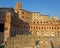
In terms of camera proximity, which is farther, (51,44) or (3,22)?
(3,22)

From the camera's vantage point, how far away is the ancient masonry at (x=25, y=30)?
36.7m

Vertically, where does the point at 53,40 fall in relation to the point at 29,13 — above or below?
below

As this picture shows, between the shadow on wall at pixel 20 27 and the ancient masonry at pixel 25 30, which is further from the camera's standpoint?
the shadow on wall at pixel 20 27

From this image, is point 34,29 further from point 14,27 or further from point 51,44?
point 51,44

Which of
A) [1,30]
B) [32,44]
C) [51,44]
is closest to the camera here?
[32,44]

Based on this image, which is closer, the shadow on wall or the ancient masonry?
the ancient masonry

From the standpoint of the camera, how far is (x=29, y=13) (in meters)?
78.3

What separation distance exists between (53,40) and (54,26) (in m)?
21.5

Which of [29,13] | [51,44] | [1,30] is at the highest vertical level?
[29,13]

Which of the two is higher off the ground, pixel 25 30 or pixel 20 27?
pixel 20 27

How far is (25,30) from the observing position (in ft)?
221

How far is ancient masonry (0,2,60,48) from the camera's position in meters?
Answer: 36.7

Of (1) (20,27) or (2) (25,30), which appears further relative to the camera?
(2) (25,30)

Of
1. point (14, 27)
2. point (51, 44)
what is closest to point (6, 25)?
point (14, 27)
